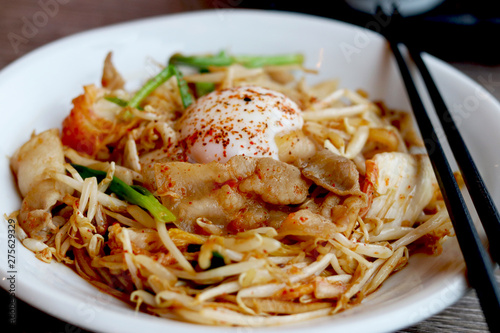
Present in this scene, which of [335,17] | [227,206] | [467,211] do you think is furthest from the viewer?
[335,17]

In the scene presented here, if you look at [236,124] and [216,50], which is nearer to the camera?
[236,124]

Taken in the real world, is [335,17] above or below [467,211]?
above

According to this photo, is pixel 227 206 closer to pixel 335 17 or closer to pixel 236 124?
pixel 236 124

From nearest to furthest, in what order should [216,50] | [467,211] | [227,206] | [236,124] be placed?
[467,211] → [227,206] → [236,124] → [216,50]

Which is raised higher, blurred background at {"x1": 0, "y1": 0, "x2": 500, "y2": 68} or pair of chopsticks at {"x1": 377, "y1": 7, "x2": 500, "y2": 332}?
blurred background at {"x1": 0, "y1": 0, "x2": 500, "y2": 68}

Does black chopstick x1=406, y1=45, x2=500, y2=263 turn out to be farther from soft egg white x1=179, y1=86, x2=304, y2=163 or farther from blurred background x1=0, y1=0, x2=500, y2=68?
blurred background x1=0, y1=0, x2=500, y2=68

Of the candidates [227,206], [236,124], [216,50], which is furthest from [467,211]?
[216,50]

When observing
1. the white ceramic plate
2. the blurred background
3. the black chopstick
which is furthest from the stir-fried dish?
the blurred background

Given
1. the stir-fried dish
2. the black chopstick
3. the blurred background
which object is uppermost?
the blurred background
